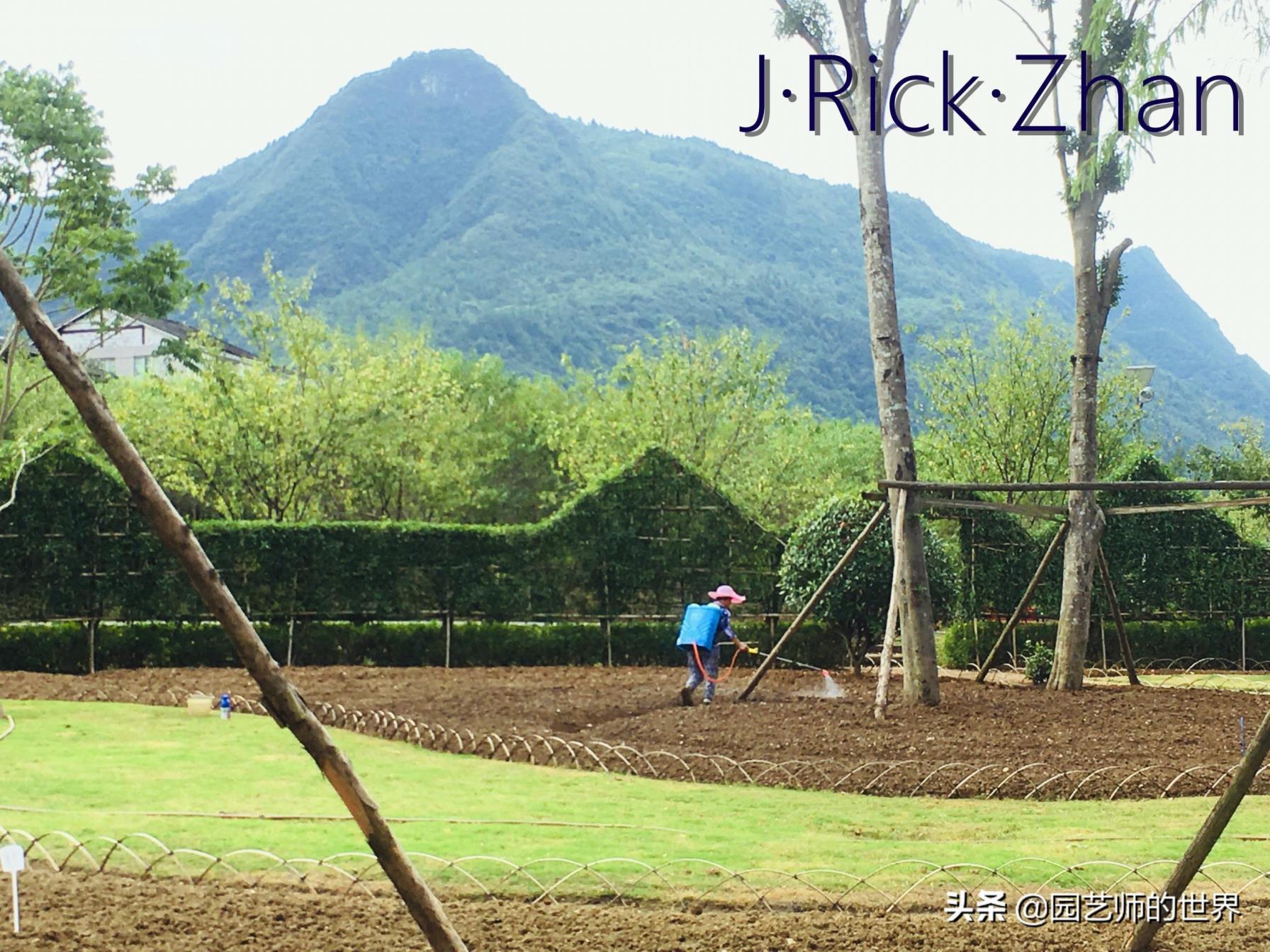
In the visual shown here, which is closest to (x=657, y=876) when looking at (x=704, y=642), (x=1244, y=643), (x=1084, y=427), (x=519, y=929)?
(x=519, y=929)

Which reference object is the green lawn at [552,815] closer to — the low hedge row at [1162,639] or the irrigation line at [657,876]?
the irrigation line at [657,876]

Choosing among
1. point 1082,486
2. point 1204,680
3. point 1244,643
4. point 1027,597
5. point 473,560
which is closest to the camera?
point 1082,486

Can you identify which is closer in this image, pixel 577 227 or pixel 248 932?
pixel 248 932

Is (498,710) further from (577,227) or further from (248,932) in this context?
(577,227)

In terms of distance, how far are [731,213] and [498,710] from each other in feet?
300

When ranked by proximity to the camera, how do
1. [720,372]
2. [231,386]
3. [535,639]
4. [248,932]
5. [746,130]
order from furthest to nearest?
[720,372] < [231,386] < [535,639] < [746,130] < [248,932]

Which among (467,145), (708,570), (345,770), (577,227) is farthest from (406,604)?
(467,145)

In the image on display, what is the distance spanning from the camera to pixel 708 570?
1908 cm

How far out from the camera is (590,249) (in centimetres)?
9238

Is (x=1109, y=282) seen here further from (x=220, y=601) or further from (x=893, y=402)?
(x=220, y=601)

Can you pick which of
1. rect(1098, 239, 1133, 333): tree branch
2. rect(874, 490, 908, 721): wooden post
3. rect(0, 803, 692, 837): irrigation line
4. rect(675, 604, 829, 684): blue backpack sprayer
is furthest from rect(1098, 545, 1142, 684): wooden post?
rect(0, 803, 692, 837): irrigation line

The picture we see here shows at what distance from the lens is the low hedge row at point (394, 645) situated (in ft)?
57.7

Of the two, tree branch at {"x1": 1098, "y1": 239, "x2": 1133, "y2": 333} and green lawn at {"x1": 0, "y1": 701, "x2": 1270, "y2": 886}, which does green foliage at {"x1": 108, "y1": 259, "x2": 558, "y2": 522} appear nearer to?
green lawn at {"x1": 0, "y1": 701, "x2": 1270, "y2": 886}

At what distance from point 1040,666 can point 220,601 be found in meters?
14.3
